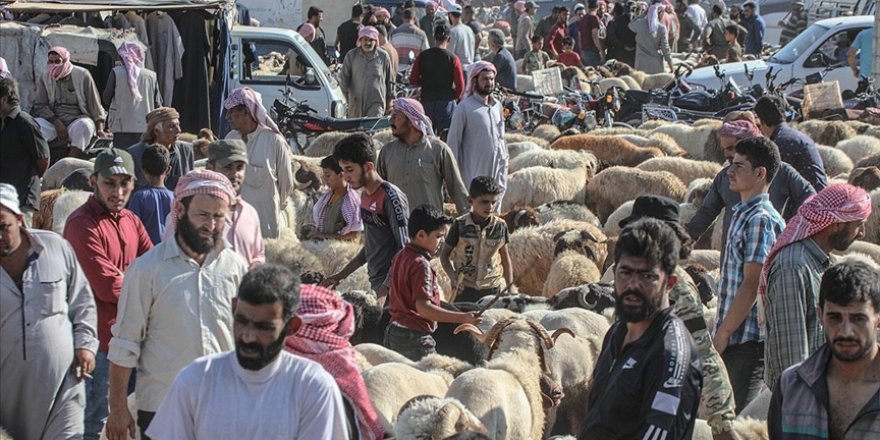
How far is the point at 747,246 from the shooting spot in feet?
20.2

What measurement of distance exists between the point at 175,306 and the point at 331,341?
2.25 ft

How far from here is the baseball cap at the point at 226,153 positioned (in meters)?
7.06

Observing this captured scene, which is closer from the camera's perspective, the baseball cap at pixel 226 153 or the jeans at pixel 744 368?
the jeans at pixel 744 368

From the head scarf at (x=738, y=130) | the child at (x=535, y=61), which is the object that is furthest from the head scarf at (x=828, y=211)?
the child at (x=535, y=61)

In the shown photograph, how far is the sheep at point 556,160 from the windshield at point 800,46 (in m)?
8.08

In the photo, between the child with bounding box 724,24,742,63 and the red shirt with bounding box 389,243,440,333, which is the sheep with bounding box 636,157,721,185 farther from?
the child with bounding box 724,24,742,63

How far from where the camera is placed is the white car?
20875 mm

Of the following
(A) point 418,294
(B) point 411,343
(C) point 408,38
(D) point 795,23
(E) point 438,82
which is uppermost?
(A) point 418,294

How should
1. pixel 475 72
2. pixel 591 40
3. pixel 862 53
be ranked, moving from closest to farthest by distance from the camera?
pixel 475 72 < pixel 862 53 < pixel 591 40

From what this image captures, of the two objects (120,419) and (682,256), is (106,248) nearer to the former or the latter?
(120,419)

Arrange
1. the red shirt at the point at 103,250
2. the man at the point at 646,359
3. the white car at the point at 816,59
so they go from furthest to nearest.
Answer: the white car at the point at 816,59, the red shirt at the point at 103,250, the man at the point at 646,359

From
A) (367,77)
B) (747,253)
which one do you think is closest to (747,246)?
(747,253)

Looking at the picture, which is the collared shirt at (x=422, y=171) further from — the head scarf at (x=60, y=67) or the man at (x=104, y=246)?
the head scarf at (x=60, y=67)

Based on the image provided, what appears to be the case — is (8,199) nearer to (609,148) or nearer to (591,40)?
(609,148)
